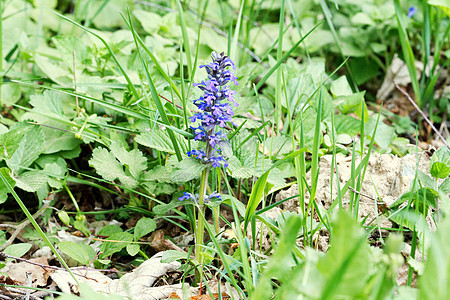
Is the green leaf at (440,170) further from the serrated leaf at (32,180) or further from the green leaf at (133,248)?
the serrated leaf at (32,180)

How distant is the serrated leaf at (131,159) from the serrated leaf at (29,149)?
35cm

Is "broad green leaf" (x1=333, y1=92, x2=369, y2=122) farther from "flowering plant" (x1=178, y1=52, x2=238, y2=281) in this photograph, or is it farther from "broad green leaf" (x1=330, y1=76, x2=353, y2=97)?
"flowering plant" (x1=178, y1=52, x2=238, y2=281)

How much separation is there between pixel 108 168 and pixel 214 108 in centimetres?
66

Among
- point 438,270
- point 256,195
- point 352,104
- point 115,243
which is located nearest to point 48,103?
point 115,243

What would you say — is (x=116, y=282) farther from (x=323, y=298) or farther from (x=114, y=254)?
(x=323, y=298)

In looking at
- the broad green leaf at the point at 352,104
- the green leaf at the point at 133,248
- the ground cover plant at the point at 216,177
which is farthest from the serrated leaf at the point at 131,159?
the broad green leaf at the point at 352,104

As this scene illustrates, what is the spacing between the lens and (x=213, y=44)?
3004 mm

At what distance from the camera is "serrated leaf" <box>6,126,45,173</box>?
197cm

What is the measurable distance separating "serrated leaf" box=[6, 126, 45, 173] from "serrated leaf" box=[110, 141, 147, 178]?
0.35 meters

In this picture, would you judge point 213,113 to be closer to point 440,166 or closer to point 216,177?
point 216,177

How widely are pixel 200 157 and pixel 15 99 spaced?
4.92 ft

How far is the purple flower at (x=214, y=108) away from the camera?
1.45 m

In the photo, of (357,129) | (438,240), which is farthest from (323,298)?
(357,129)

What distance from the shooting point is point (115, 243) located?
1808mm
